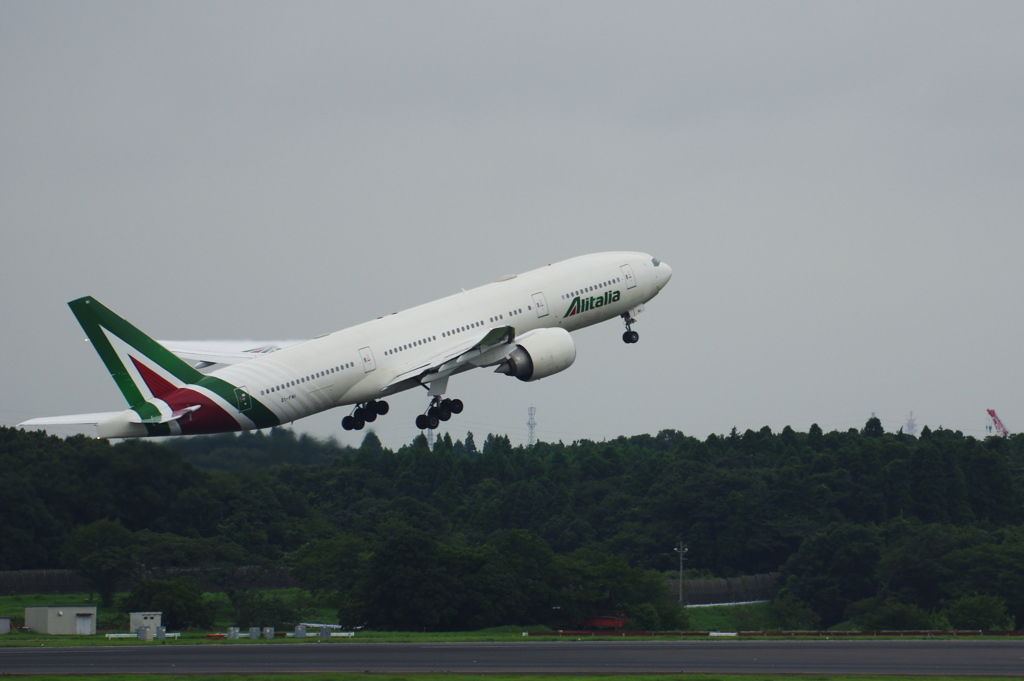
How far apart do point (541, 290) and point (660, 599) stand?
5801 cm

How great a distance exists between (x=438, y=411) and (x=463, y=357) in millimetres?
3563

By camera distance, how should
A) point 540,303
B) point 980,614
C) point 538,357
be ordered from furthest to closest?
point 980,614
point 540,303
point 538,357

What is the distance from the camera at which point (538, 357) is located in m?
71.2

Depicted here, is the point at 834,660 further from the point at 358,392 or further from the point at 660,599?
the point at 660,599

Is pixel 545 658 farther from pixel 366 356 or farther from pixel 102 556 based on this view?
pixel 102 556

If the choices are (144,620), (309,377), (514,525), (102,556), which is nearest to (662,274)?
(309,377)

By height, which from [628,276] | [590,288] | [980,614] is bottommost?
[980,614]

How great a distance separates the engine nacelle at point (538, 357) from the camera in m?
71.2

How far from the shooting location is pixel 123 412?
63.1m

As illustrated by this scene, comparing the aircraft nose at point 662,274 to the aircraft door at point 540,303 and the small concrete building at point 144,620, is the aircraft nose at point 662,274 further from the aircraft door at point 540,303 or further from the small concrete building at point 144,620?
the small concrete building at point 144,620

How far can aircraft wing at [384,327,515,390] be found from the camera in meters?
68.8

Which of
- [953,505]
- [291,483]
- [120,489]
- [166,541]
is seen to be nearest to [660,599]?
[291,483]

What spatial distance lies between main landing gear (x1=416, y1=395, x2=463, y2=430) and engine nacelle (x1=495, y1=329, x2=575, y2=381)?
2.94m

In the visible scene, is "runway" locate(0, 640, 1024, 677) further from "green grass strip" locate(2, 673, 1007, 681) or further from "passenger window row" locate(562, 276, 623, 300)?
"passenger window row" locate(562, 276, 623, 300)
